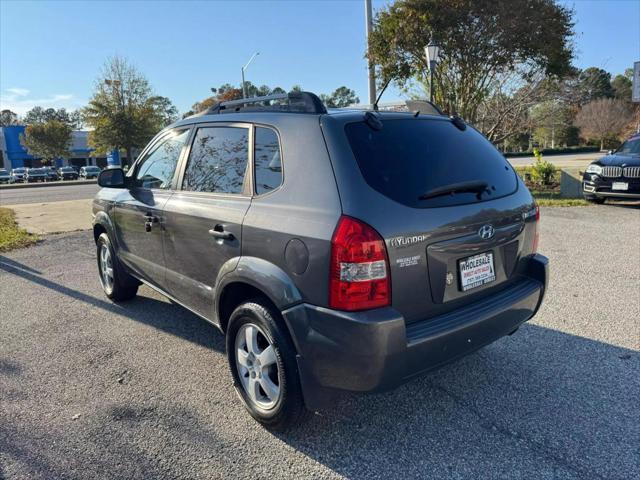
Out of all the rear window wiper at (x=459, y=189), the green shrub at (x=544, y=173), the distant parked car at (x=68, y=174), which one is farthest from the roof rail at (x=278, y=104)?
the distant parked car at (x=68, y=174)

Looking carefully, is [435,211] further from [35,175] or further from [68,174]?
[68,174]

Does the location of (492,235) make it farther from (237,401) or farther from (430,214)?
(237,401)

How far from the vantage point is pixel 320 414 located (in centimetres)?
284

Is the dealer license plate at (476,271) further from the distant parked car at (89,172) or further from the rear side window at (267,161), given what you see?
the distant parked car at (89,172)

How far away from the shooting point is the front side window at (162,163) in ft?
12.0

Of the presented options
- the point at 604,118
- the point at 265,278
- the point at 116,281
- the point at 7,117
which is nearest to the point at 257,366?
the point at 265,278

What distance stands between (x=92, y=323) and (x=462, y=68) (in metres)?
13.1

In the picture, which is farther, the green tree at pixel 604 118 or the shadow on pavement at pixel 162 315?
the green tree at pixel 604 118

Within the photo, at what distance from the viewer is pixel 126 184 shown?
4266 mm

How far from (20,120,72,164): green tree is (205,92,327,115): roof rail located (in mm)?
60070

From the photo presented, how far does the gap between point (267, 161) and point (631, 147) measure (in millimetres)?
11216

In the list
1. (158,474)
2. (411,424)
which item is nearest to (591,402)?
(411,424)

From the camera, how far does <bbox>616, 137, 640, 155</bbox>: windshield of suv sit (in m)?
10.6

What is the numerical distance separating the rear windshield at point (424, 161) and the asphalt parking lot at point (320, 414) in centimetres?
125
